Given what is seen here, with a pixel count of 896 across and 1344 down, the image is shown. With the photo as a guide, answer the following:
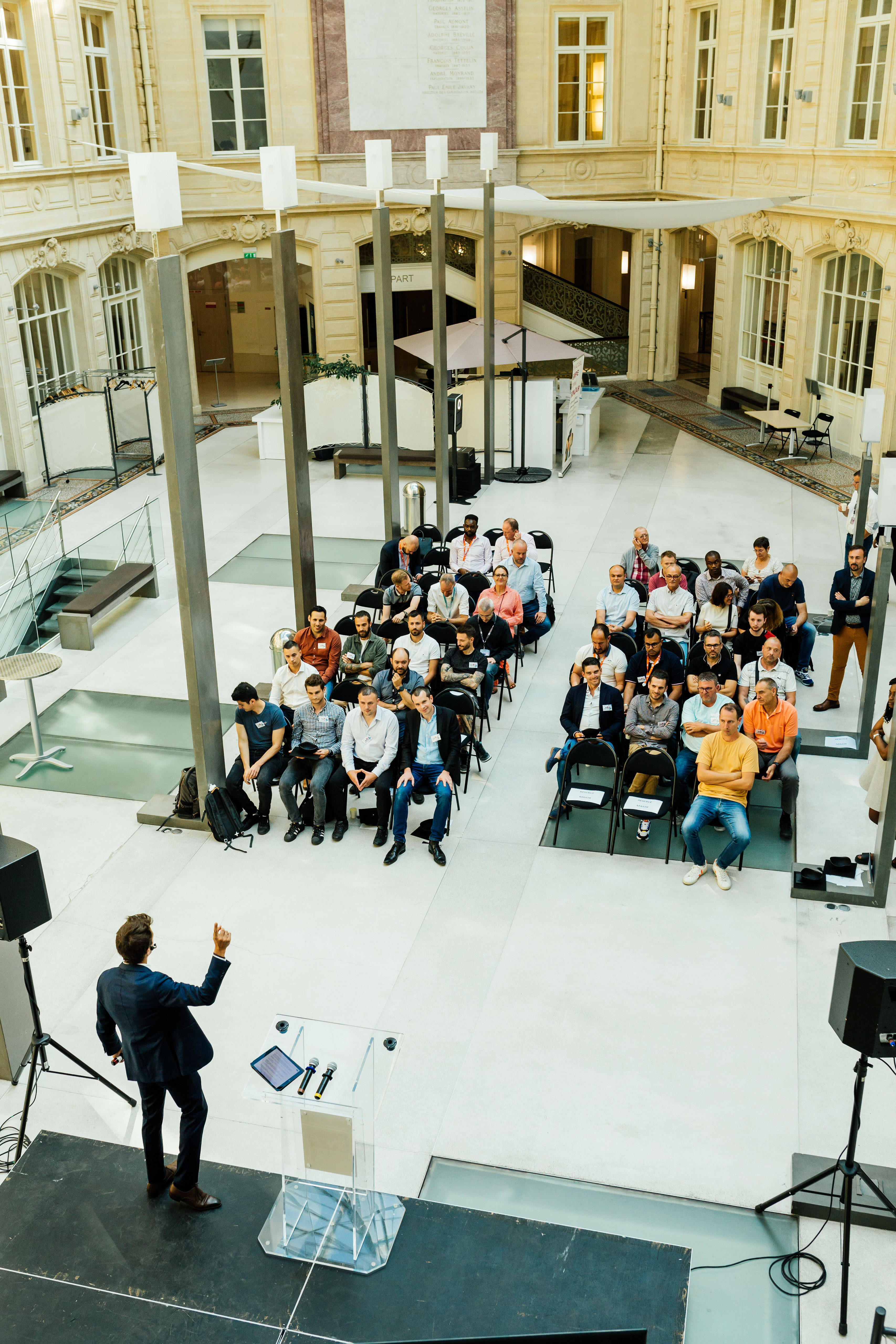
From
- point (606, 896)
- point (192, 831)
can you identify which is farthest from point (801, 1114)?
point (192, 831)

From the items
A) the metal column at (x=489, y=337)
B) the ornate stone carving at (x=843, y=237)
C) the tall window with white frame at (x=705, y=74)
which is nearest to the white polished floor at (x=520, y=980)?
the metal column at (x=489, y=337)

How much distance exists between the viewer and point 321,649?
32.4 feet

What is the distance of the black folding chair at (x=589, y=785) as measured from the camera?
835 centimetres

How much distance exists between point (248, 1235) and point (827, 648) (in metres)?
8.47

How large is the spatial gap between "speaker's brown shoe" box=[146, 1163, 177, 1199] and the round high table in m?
4.76

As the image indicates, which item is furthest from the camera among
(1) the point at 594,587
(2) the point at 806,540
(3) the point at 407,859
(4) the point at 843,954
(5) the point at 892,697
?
(2) the point at 806,540

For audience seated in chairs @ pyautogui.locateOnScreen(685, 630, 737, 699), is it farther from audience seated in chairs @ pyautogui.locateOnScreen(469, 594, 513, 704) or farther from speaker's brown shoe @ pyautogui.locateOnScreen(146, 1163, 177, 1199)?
speaker's brown shoe @ pyautogui.locateOnScreen(146, 1163, 177, 1199)

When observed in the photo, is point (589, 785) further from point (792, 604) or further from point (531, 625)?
point (792, 604)

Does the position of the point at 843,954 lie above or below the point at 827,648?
above

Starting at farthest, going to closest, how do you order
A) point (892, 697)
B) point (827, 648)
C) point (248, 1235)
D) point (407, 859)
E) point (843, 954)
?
1. point (827, 648)
2. point (407, 859)
3. point (892, 697)
4. point (248, 1235)
5. point (843, 954)

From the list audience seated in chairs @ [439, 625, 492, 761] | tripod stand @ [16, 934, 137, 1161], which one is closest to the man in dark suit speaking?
tripod stand @ [16, 934, 137, 1161]

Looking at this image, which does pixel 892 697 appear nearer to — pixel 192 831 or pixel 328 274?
pixel 192 831

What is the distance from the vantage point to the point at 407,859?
27.4ft

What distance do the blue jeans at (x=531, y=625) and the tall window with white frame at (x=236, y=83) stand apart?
14.5 metres
